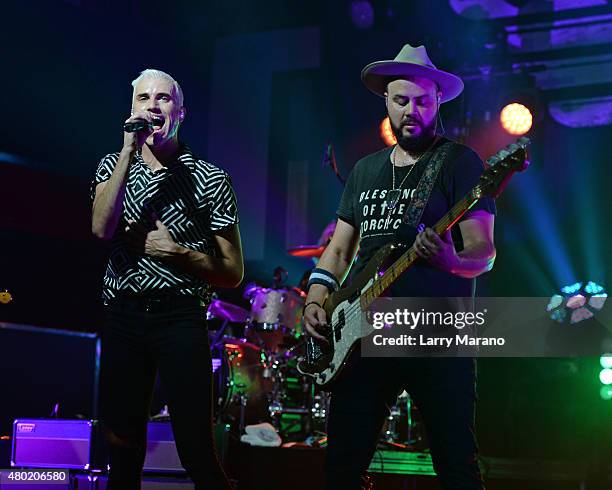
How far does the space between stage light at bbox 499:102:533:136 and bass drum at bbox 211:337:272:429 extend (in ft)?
11.2

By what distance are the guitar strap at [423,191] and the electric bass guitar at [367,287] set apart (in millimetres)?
104

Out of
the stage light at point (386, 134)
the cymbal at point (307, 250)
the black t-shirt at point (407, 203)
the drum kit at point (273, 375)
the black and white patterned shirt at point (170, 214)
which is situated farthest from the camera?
the stage light at point (386, 134)

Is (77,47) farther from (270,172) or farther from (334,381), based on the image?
(334,381)

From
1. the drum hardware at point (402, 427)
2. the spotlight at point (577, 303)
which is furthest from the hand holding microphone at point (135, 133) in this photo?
the spotlight at point (577, 303)

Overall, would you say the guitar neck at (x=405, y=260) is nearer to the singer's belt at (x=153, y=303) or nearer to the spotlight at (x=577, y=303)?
the singer's belt at (x=153, y=303)

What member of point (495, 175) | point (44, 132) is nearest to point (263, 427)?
point (44, 132)

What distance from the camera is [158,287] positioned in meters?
3.24

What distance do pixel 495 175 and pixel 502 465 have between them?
180 inches

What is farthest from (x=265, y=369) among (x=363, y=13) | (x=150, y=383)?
(x=150, y=383)

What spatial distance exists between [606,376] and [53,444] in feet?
15.8

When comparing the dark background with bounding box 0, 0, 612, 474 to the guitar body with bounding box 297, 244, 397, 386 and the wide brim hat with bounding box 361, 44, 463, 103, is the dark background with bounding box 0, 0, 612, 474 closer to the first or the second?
the guitar body with bounding box 297, 244, 397, 386

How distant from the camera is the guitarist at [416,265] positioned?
2.77 m

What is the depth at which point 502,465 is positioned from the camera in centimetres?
668

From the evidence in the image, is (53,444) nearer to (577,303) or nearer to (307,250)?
(307,250)
